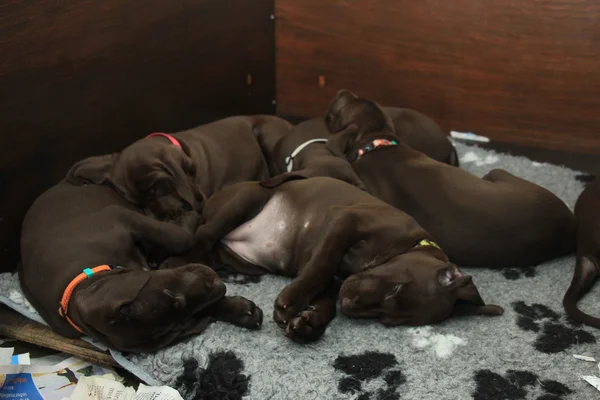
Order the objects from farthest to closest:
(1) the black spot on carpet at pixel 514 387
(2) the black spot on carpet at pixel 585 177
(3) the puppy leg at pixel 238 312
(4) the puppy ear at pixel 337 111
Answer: (2) the black spot on carpet at pixel 585 177, (4) the puppy ear at pixel 337 111, (3) the puppy leg at pixel 238 312, (1) the black spot on carpet at pixel 514 387

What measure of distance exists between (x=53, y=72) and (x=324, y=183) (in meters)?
1.14

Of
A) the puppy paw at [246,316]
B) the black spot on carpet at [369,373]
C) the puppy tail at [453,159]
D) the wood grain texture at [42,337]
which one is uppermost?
the puppy tail at [453,159]

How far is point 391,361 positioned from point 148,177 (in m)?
1.14

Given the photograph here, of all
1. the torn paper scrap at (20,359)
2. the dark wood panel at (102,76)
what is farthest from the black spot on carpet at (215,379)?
the dark wood panel at (102,76)

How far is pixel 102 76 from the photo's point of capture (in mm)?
2930

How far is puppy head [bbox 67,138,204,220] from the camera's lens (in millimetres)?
2611

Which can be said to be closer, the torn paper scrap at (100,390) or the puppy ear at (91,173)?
the torn paper scrap at (100,390)

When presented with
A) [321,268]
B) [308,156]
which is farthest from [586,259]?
[308,156]

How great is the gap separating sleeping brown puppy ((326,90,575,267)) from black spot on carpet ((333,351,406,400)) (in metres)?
0.63

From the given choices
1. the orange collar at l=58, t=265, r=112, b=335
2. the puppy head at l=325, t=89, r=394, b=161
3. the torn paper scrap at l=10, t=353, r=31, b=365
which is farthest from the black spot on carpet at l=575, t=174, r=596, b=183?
the torn paper scrap at l=10, t=353, r=31, b=365

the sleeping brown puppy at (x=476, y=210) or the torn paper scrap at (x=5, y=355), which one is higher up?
the sleeping brown puppy at (x=476, y=210)

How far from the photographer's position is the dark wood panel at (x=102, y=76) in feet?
8.39

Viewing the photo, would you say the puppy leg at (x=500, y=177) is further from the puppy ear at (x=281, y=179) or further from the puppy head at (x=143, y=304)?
the puppy head at (x=143, y=304)

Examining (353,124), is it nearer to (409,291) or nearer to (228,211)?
(228,211)
